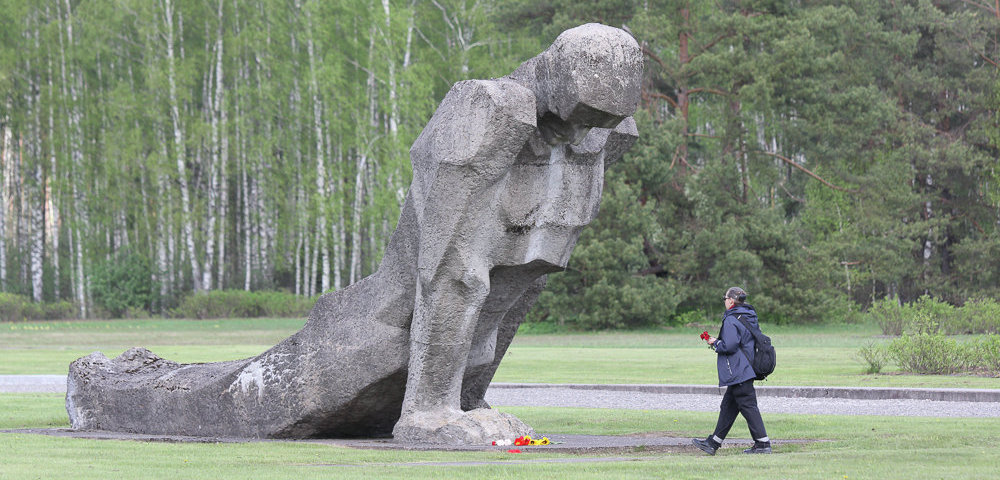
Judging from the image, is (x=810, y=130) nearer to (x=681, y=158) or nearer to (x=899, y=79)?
(x=681, y=158)

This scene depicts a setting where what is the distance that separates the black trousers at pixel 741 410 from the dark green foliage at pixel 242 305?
122 ft

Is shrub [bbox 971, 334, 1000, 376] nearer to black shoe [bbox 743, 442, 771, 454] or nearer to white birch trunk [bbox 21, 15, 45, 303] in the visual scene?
black shoe [bbox 743, 442, 771, 454]

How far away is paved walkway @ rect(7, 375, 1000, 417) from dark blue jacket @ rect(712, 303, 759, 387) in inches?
162

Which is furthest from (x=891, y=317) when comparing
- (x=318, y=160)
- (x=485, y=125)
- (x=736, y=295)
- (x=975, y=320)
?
(x=318, y=160)

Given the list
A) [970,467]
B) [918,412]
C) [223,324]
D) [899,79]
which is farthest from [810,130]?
[970,467]

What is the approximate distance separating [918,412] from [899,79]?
36322 millimetres

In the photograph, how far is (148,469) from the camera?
8.16 m

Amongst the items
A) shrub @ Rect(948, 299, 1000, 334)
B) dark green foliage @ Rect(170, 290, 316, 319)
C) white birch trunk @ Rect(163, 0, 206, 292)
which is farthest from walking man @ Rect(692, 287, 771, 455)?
white birch trunk @ Rect(163, 0, 206, 292)

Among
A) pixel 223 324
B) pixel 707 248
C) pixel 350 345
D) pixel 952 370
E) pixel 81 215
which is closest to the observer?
pixel 350 345

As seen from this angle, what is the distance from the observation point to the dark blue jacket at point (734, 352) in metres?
9.49

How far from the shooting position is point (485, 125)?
9.41m

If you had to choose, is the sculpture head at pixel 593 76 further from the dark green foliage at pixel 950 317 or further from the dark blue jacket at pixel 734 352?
the dark green foliage at pixel 950 317

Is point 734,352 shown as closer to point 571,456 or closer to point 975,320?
point 571,456

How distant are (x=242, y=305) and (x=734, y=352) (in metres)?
38.3
